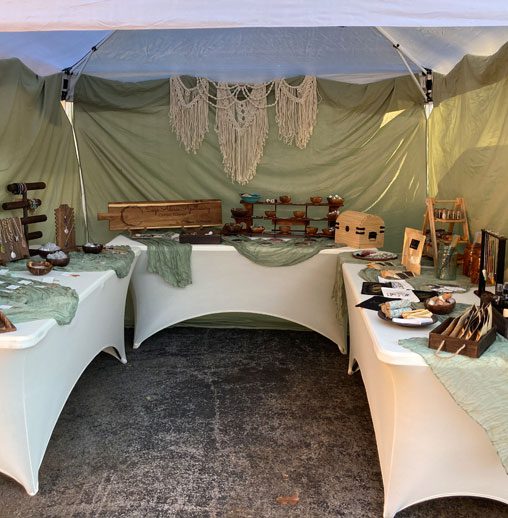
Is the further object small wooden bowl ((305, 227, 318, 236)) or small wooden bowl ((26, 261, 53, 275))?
small wooden bowl ((305, 227, 318, 236))

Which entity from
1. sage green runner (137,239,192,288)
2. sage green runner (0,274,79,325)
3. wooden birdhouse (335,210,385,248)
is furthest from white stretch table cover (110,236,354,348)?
sage green runner (0,274,79,325)

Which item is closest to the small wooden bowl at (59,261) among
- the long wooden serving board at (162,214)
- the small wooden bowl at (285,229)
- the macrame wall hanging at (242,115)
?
the long wooden serving board at (162,214)

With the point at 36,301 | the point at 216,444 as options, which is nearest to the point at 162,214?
the point at 36,301

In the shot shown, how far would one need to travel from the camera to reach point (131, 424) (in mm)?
2623

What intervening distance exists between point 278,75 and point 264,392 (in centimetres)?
222

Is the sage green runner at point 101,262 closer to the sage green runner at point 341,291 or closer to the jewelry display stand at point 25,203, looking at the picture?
the jewelry display stand at point 25,203

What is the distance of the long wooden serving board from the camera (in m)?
3.60

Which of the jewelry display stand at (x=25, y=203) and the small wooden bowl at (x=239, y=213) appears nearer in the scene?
the jewelry display stand at (x=25, y=203)

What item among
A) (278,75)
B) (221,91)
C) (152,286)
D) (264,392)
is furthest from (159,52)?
(264,392)

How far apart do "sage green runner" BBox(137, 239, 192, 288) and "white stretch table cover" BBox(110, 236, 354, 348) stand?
5 centimetres

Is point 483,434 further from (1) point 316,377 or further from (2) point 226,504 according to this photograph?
(1) point 316,377

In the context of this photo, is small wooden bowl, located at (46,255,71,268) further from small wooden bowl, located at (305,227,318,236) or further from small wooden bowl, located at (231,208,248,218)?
small wooden bowl, located at (305,227,318,236)

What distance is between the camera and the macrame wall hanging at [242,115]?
3.72 m

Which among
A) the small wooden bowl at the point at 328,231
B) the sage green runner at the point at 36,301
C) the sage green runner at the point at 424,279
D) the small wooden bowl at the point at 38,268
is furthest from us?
the small wooden bowl at the point at 328,231
